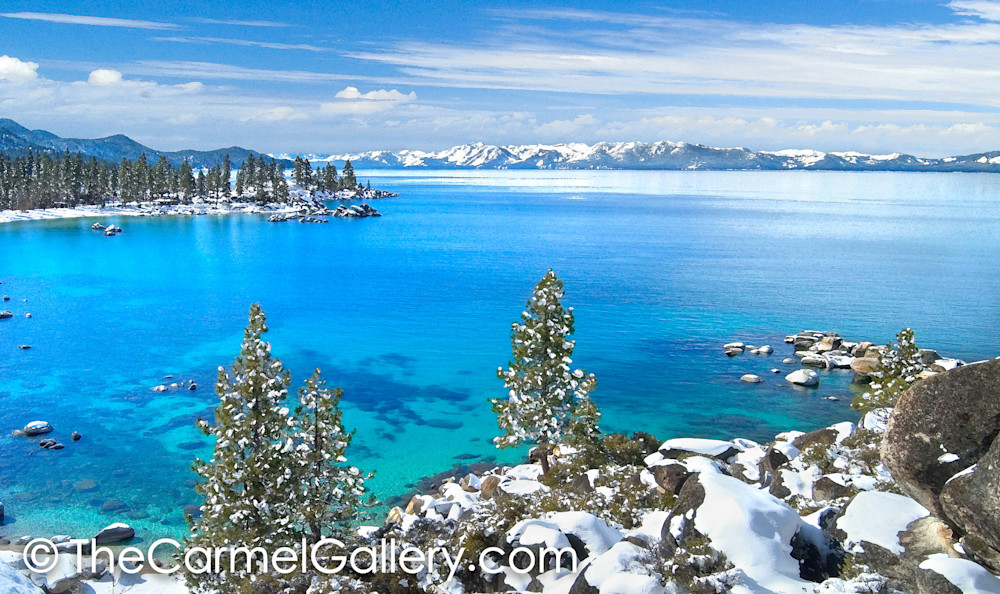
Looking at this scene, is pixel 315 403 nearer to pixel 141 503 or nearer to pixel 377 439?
pixel 141 503

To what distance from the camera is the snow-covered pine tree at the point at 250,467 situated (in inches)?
932

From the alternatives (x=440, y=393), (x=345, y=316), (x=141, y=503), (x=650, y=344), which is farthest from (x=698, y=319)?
(x=141, y=503)

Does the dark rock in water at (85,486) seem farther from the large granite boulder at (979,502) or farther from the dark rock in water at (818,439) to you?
the large granite boulder at (979,502)

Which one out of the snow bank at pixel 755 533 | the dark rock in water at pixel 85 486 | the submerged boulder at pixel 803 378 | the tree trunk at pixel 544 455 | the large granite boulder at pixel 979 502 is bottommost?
the dark rock in water at pixel 85 486

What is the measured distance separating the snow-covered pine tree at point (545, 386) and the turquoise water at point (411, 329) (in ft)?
34.2

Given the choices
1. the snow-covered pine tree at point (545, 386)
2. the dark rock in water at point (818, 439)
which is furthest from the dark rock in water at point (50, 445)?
the dark rock in water at point (818, 439)

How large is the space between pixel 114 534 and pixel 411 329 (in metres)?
49.2

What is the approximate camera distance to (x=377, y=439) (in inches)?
1912

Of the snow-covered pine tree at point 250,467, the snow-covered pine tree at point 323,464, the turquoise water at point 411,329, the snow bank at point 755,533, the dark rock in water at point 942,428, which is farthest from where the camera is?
the turquoise water at point 411,329

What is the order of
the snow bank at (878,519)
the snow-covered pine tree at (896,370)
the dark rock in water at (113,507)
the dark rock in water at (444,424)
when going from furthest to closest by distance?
the dark rock in water at (444,424)
the dark rock in water at (113,507)
the snow-covered pine tree at (896,370)
the snow bank at (878,519)

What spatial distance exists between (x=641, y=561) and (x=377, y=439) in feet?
108

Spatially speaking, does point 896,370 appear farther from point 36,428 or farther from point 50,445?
point 36,428

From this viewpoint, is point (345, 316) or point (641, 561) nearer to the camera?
point (641, 561)

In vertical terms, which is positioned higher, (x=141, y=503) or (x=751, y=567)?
(x=751, y=567)
